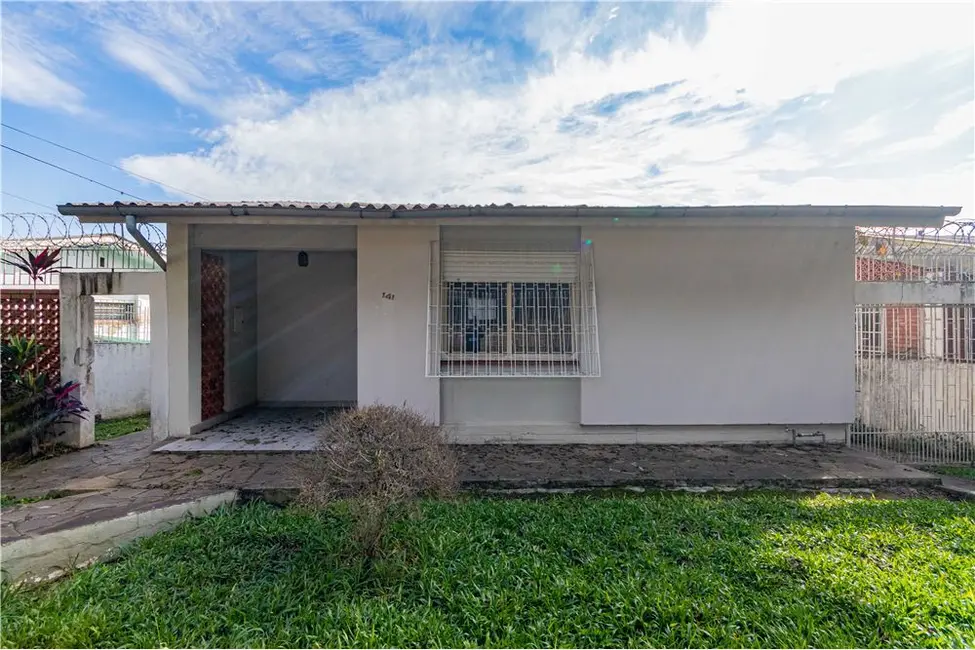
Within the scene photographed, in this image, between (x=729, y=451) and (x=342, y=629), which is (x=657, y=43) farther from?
(x=342, y=629)

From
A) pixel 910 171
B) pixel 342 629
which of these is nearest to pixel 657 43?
pixel 910 171

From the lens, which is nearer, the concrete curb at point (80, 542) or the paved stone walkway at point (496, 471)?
the concrete curb at point (80, 542)

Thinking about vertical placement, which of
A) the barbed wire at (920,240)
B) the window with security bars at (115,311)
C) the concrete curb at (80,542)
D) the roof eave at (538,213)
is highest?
the roof eave at (538,213)

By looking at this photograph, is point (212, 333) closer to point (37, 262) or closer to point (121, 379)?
point (37, 262)

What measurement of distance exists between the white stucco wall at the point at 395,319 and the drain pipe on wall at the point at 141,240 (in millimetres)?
→ 3206

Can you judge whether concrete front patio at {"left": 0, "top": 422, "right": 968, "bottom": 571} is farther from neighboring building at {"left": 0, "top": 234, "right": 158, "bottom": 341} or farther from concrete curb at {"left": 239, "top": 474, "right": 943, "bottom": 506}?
neighboring building at {"left": 0, "top": 234, "right": 158, "bottom": 341}

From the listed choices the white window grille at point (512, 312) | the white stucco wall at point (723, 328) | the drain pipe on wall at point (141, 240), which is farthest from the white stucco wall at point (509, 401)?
the drain pipe on wall at point (141, 240)

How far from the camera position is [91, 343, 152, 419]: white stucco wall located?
32.8 feet

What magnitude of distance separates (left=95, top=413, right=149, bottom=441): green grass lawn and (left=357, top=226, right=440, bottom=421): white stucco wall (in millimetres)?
5346

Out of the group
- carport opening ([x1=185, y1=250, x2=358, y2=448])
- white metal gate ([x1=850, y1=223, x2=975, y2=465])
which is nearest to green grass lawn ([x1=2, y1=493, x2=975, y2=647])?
white metal gate ([x1=850, y1=223, x2=975, y2=465])

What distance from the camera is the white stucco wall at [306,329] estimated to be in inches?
431

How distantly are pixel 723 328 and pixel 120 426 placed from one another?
12.2 metres

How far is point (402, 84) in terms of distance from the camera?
9.48 metres

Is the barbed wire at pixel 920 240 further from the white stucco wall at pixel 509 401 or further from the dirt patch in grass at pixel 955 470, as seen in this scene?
the white stucco wall at pixel 509 401
